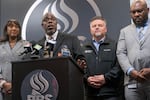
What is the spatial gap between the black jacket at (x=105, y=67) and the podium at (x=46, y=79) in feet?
2.81

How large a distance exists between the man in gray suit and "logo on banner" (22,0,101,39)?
3.55 ft

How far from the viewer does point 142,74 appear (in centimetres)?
288

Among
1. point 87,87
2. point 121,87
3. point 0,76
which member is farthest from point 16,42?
point 121,87

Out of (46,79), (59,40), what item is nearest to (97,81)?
(59,40)

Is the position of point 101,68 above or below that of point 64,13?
below

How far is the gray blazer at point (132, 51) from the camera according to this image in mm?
2986

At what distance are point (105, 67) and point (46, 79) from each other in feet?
3.62

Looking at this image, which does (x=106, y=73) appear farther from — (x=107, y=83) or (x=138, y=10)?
(x=138, y=10)

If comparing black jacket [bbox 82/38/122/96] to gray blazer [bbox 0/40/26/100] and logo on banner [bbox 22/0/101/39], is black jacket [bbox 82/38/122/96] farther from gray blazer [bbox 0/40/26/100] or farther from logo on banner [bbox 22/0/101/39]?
logo on banner [bbox 22/0/101/39]

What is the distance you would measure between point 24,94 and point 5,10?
242 centimetres

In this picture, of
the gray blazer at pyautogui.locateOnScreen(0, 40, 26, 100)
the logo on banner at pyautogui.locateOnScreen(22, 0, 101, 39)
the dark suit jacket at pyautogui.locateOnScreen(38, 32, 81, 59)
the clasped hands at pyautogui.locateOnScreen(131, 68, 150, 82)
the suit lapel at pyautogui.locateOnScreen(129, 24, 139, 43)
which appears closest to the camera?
the clasped hands at pyautogui.locateOnScreen(131, 68, 150, 82)

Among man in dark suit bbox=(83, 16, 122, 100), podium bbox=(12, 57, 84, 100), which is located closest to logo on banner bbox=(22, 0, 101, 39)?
man in dark suit bbox=(83, 16, 122, 100)

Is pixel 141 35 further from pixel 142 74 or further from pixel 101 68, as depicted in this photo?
pixel 101 68

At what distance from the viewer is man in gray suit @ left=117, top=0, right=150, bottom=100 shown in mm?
2934
